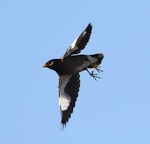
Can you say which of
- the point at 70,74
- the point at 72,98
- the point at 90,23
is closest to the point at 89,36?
the point at 90,23

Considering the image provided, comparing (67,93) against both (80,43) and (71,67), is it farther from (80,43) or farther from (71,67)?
(80,43)

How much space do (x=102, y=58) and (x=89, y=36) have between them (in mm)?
800

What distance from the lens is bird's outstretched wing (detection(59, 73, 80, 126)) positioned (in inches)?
406

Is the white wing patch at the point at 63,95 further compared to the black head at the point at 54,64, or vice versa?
the white wing patch at the point at 63,95

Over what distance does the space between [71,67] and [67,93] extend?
104 centimetres

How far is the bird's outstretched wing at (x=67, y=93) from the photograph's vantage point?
1032 cm

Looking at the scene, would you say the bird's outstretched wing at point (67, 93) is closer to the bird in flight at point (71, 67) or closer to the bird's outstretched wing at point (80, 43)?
the bird in flight at point (71, 67)

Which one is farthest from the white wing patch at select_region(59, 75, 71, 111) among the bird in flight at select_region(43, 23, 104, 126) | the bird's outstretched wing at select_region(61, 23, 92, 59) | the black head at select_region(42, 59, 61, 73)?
the bird's outstretched wing at select_region(61, 23, 92, 59)

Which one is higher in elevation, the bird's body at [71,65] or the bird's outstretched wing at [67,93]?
the bird's body at [71,65]

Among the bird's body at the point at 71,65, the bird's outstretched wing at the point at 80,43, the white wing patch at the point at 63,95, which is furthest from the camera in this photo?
the white wing patch at the point at 63,95

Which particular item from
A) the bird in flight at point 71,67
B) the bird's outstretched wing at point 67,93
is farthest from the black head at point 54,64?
the bird's outstretched wing at point 67,93

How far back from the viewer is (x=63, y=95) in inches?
420

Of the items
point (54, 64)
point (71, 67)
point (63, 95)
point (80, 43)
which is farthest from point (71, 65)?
point (63, 95)

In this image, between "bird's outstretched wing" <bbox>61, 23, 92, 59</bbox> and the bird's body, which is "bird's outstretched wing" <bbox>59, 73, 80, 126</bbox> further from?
"bird's outstretched wing" <bbox>61, 23, 92, 59</bbox>
